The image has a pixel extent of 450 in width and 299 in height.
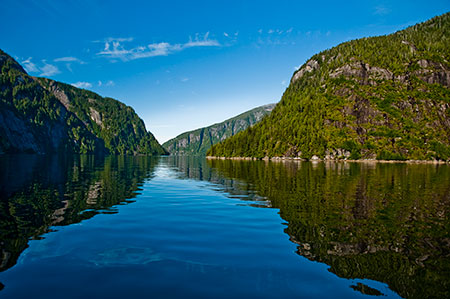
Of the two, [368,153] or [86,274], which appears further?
[368,153]

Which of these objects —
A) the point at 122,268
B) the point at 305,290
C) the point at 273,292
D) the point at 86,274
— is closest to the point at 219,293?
the point at 273,292

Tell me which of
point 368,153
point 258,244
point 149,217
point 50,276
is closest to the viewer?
point 50,276

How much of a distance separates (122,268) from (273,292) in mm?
6599

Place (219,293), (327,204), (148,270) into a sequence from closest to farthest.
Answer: (219,293)
(148,270)
(327,204)

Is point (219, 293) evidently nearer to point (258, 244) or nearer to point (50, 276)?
point (258, 244)

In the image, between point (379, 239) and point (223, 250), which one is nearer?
point (223, 250)

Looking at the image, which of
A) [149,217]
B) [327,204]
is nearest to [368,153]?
[327,204]

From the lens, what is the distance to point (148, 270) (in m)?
11.4

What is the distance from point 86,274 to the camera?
10.9 metres

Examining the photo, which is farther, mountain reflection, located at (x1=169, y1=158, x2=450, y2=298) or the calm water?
mountain reflection, located at (x1=169, y1=158, x2=450, y2=298)

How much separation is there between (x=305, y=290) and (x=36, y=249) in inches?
527

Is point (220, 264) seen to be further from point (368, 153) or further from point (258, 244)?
point (368, 153)

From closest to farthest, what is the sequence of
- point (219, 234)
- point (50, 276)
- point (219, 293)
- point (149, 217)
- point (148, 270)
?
point (219, 293) → point (50, 276) → point (148, 270) → point (219, 234) → point (149, 217)

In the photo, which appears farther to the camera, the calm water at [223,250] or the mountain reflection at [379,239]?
the mountain reflection at [379,239]
